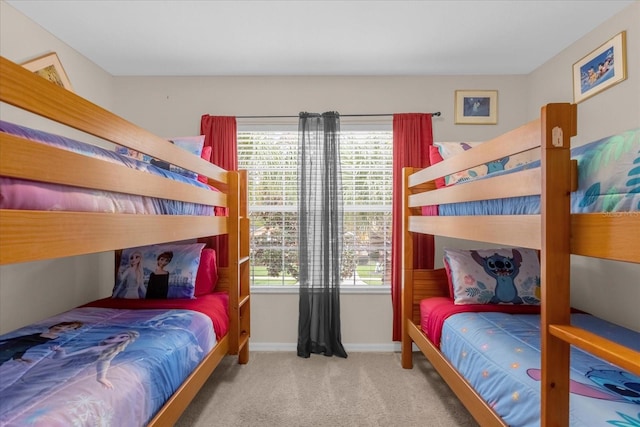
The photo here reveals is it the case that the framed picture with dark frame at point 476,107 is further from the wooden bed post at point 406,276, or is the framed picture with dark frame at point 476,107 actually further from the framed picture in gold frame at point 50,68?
the framed picture in gold frame at point 50,68

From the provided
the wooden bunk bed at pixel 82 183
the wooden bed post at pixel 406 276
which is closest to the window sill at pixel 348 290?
Answer: the wooden bed post at pixel 406 276

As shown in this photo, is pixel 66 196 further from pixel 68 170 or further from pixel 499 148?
pixel 499 148

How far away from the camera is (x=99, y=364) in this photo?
1230 millimetres

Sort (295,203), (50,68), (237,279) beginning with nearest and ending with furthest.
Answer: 1. (50,68)
2. (237,279)
3. (295,203)

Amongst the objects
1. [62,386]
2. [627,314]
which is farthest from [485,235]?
[62,386]

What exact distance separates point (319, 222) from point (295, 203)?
0.33m

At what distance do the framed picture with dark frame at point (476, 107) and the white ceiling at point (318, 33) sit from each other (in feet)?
0.66

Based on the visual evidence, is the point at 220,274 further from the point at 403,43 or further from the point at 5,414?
the point at 403,43

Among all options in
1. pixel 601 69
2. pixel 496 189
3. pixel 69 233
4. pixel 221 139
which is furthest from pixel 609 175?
pixel 221 139

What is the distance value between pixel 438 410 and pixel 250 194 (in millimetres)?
2174

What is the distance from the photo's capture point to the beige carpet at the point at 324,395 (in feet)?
6.14

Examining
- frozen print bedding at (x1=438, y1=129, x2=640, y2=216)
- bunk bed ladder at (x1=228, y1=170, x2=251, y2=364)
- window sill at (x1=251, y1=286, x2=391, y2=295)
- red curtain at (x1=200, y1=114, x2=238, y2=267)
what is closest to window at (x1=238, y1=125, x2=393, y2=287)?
window sill at (x1=251, y1=286, x2=391, y2=295)

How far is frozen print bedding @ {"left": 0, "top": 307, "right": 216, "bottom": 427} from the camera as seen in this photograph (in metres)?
0.96

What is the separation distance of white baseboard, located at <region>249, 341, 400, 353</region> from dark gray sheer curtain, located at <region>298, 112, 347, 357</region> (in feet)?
0.59
